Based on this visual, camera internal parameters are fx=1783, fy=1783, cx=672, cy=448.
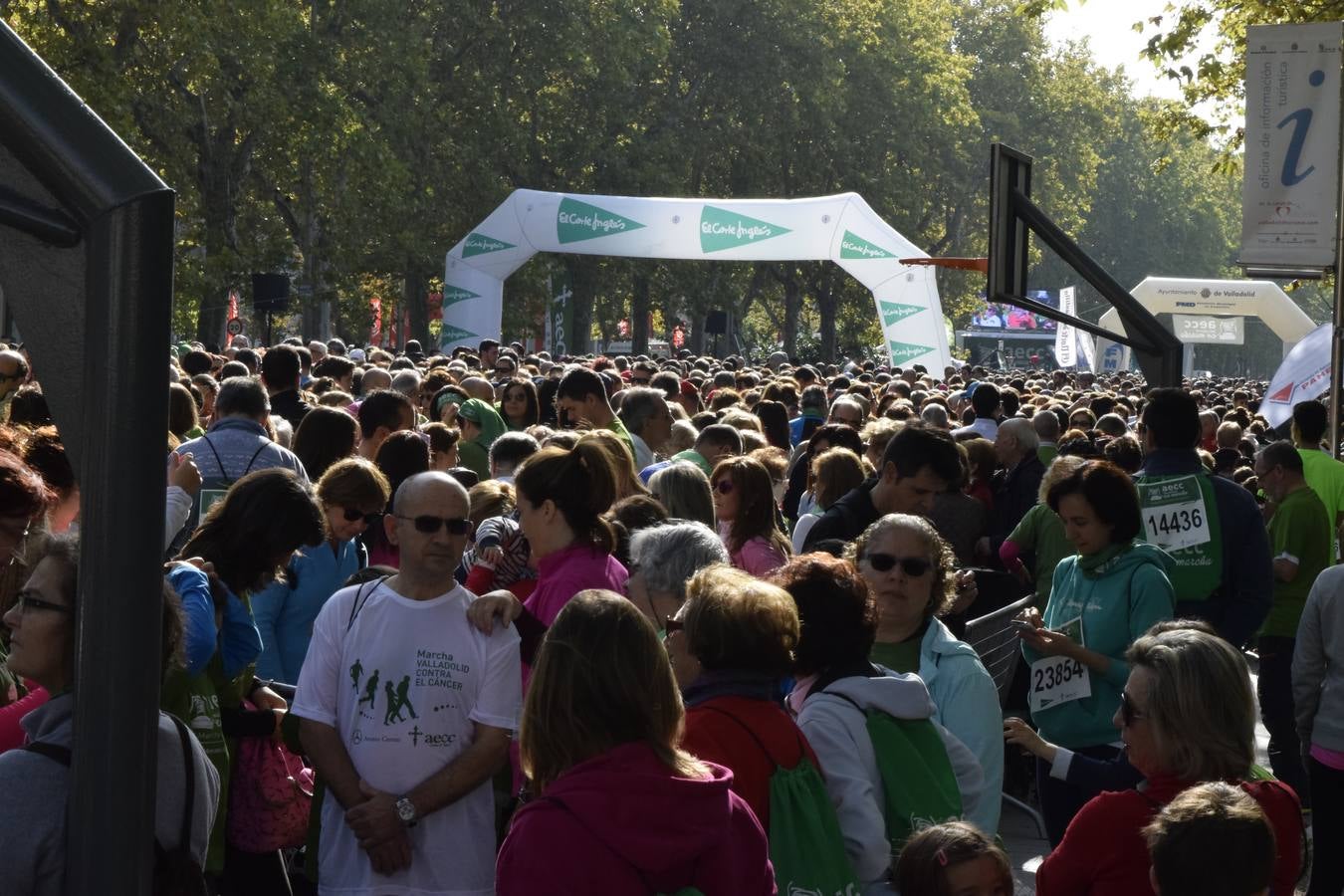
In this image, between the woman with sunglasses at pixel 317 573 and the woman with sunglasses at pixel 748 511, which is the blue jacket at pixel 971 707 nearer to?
the woman with sunglasses at pixel 748 511

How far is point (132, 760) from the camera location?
3.76 feet

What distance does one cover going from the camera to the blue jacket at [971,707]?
4.03m

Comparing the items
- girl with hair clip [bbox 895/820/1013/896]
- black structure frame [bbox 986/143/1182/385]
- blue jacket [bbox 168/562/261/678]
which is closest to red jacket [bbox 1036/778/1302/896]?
girl with hair clip [bbox 895/820/1013/896]

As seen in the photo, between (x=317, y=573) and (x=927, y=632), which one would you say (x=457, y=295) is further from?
(x=927, y=632)

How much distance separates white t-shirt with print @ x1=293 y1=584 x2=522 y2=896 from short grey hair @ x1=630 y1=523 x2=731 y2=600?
1.39ft

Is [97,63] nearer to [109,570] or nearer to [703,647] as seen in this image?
[703,647]

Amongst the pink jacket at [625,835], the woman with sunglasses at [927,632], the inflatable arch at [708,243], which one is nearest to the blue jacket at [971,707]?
the woman with sunglasses at [927,632]

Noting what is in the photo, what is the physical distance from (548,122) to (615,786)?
46.1 m

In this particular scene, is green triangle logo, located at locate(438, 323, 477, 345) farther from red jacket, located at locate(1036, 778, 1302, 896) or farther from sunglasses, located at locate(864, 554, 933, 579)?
red jacket, located at locate(1036, 778, 1302, 896)

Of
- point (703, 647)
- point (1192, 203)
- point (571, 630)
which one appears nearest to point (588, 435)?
point (703, 647)

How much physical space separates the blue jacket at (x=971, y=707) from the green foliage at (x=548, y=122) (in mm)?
16587

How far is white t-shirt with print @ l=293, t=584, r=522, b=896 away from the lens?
13.0ft

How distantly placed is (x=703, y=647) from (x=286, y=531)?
4.79 feet

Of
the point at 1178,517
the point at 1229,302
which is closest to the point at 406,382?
the point at 1178,517
